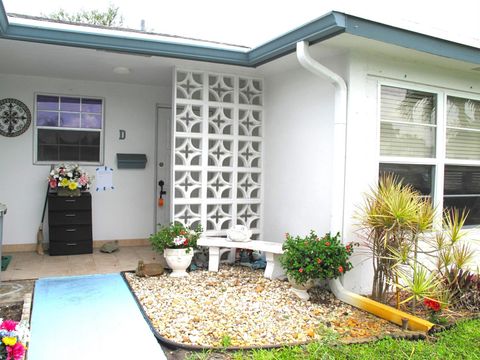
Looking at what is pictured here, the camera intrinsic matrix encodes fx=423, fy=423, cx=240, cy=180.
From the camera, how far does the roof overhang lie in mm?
3717

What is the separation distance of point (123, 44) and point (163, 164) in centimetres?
259

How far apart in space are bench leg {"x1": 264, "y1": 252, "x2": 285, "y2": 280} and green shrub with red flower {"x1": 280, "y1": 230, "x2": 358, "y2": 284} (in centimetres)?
65

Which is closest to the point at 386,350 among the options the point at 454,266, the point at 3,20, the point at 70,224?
the point at 454,266

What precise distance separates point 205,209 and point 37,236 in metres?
2.45

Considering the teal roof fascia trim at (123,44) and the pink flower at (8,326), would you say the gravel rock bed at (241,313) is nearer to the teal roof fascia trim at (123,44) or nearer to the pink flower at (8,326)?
the pink flower at (8,326)

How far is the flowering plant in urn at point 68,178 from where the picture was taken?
5.73 meters

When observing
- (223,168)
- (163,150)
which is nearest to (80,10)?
(163,150)

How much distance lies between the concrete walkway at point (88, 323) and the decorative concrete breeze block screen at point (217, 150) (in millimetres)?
1457

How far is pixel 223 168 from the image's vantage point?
5.46 m

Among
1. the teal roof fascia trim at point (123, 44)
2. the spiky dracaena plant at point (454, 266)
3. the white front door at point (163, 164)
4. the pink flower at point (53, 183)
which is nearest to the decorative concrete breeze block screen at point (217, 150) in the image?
the teal roof fascia trim at point (123, 44)

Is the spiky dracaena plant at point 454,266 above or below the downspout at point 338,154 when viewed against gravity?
below

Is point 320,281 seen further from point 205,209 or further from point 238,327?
point 205,209

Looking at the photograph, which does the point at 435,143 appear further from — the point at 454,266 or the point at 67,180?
the point at 67,180

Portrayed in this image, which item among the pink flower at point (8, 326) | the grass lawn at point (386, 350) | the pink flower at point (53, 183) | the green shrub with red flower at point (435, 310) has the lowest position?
the grass lawn at point (386, 350)
